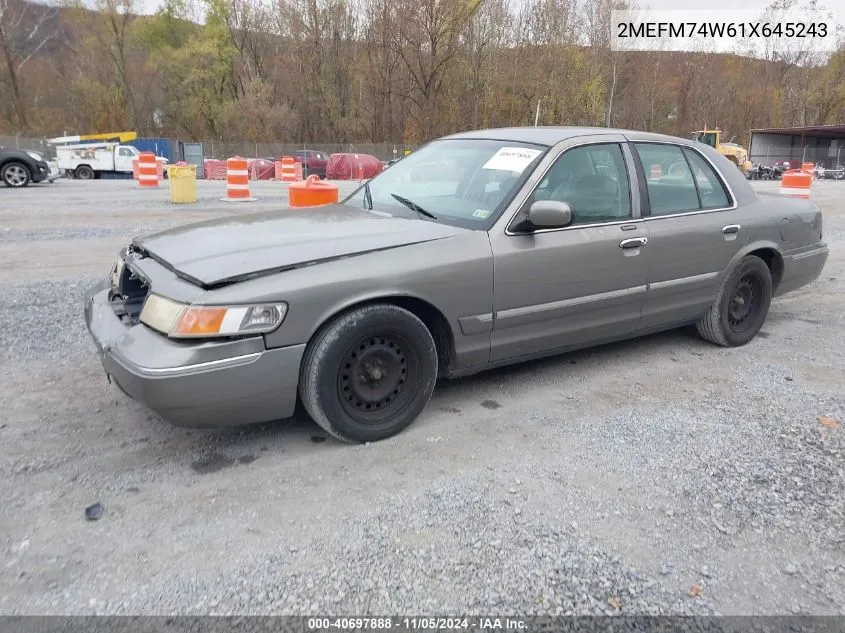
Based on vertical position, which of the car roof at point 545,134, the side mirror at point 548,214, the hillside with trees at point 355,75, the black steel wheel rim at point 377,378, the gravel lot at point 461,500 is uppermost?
the hillside with trees at point 355,75

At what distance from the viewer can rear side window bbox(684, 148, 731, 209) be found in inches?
183

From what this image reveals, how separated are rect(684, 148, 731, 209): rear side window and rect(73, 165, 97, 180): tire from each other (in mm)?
30577

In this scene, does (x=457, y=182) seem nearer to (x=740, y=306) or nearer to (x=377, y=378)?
(x=377, y=378)

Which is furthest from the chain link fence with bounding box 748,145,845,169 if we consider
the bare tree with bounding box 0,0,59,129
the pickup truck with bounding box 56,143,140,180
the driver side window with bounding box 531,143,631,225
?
the bare tree with bounding box 0,0,59,129

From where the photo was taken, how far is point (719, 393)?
408 centimetres

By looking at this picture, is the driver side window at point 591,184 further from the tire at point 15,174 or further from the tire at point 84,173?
the tire at point 84,173

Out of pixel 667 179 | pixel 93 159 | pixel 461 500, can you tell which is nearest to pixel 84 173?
pixel 93 159

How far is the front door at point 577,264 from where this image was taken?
3668mm

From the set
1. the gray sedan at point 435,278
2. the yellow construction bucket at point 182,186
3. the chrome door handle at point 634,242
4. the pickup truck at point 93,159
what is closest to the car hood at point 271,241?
the gray sedan at point 435,278

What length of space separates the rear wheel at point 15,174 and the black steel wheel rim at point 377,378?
18758mm

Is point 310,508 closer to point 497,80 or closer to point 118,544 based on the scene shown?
point 118,544

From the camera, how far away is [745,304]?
499cm

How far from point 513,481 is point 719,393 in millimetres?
1808

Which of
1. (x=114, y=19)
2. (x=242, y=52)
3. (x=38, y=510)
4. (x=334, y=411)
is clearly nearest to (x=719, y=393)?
(x=334, y=411)
